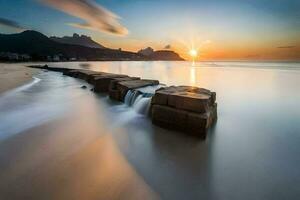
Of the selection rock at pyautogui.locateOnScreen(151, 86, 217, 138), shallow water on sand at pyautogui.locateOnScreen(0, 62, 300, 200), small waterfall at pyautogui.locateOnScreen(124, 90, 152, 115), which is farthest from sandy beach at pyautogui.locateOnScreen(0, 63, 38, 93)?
rock at pyautogui.locateOnScreen(151, 86, 217, 138)

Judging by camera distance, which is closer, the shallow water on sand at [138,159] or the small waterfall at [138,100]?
the shallow water on sand at [138,159]

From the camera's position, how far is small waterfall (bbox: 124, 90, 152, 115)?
21.2 ft

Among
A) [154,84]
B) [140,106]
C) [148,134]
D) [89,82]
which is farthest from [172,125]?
[89,82]

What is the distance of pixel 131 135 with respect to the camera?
4.63 m

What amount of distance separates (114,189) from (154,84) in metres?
7.59

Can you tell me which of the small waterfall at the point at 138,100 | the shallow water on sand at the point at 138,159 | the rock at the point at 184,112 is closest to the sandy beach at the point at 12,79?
the shallow water on sand at the point at 138,159

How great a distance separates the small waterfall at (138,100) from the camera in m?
6.46

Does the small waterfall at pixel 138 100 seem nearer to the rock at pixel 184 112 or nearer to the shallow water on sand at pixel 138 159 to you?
the shallow water on sand at pixel 138 159

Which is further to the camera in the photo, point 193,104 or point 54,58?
point 54,58

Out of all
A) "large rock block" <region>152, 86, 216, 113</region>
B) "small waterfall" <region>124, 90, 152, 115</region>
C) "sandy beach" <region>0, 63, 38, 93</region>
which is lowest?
"small waterfall" <region>124, 90, 152, 115</region>

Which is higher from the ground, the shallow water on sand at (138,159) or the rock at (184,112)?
the rock at (184,112)

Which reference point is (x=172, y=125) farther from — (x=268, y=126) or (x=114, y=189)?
(x=268, y=126)

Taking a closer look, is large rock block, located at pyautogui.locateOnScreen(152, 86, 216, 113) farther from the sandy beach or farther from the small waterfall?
the sandy beach

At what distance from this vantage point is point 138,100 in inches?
279
